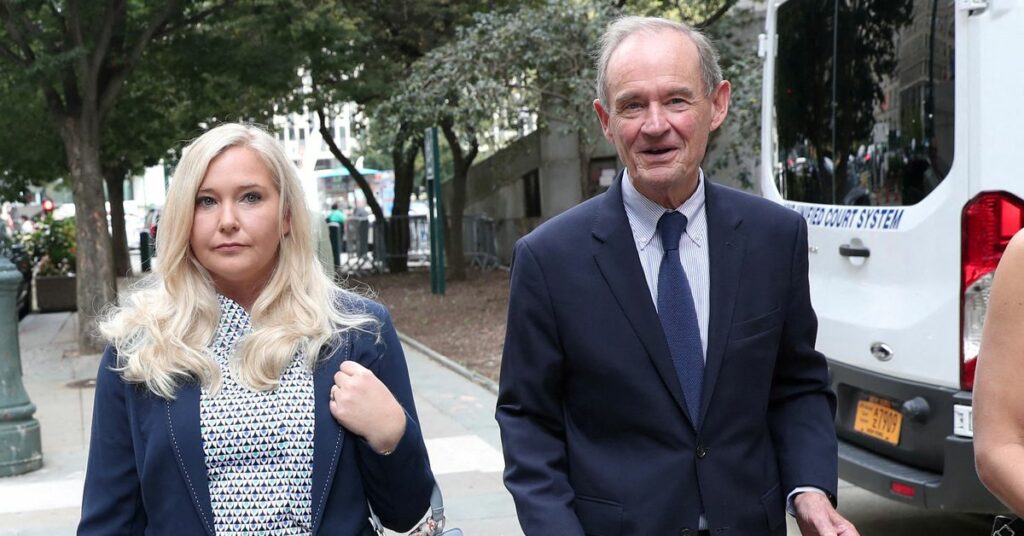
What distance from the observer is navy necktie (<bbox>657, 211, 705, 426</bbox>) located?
2.71 m

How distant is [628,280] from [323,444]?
2.33 ft

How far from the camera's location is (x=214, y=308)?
269 centimetres

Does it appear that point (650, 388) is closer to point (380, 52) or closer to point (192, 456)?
point (192, 456)

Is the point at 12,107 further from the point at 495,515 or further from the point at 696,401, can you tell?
the point at 696,401

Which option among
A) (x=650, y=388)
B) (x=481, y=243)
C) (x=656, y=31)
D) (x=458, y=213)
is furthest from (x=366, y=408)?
(x=481, y=243)

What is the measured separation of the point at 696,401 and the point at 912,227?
2700 millimetres

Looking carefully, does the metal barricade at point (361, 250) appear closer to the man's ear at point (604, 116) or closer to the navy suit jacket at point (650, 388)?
the man's ear at point (604, 116)

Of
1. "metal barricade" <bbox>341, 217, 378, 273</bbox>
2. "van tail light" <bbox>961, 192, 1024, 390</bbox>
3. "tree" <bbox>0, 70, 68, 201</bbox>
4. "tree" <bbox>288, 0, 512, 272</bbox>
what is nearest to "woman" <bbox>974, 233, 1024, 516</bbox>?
"van tail light" <bbox>961, 192, 1024, 390</bbox>

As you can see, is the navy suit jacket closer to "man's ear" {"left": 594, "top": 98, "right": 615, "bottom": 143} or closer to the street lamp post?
"man's ear" {"left": 594, "top": 98, "right": 615, "bottom": 143}

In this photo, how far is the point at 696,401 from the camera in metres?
2.71

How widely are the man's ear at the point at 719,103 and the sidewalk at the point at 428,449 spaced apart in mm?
4062

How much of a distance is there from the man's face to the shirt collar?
0.19 ft

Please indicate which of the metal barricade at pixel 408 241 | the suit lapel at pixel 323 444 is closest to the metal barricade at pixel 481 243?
the metal barricade at pixel 408 241

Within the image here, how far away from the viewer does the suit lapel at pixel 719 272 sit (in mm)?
2689
